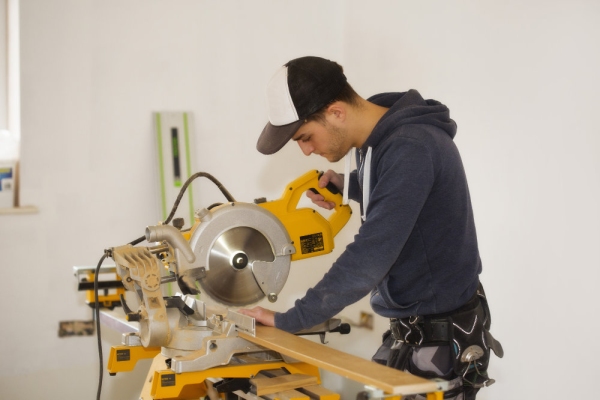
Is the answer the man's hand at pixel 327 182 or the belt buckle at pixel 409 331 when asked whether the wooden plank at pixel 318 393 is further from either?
the man's hand at pixel 327 182

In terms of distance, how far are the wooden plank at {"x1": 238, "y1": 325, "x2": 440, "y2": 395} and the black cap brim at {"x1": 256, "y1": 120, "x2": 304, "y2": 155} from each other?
1.63ft

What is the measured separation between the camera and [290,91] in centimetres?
175

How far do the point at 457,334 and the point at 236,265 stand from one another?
2.08 ft

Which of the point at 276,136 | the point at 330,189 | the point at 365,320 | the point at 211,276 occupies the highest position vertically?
the point at 276,136

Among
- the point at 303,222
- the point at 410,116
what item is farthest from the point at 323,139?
the point at 303,222

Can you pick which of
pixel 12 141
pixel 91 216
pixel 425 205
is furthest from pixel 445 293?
pixel 12 141

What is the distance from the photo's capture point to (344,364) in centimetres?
143

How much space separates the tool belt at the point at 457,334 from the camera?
1761 millimetres

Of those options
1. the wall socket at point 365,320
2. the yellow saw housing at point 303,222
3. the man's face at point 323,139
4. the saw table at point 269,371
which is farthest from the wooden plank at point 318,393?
the wall socket at point 365,320

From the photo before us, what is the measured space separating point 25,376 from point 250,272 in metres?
2.02

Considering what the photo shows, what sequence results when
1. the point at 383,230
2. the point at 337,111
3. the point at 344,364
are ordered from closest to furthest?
1. the point at 344,364
2. the point at 383,230
3. the point at 337,111

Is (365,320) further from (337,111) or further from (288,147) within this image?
(337,111)

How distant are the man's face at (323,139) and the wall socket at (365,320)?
2.06 metres

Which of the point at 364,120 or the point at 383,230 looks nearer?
the point at 383,230
